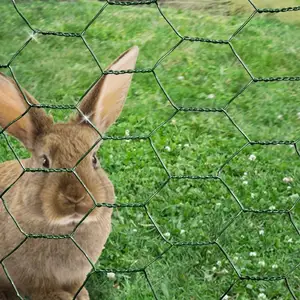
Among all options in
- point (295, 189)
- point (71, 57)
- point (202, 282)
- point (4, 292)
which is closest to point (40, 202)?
point (4, 292)

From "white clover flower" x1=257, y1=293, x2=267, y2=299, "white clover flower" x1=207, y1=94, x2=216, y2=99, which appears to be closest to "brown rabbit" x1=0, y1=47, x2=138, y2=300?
"white clover flower" x1=257, y1=293, x2=267, y2=299

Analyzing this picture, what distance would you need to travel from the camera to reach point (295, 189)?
9.00 ft

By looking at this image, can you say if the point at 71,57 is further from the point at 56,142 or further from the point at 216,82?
the point at 56,142

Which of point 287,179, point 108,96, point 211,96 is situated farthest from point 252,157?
point 108,96

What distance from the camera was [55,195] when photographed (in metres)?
2.04

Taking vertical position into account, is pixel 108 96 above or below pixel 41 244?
above

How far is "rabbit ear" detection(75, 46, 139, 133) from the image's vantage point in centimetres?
209

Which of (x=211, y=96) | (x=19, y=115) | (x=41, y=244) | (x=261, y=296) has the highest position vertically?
(x=19, y=115)

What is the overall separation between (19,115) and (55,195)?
242mm

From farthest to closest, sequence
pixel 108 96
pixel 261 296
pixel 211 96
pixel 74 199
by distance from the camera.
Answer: pixel 211 96, pixel 261 296, pixel 108 96, pixel 74 199

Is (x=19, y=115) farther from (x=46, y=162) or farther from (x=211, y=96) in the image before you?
(x=211, y=96)

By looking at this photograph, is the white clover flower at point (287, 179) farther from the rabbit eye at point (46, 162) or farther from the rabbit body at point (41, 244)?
the rabbit eye at point (46, 162)

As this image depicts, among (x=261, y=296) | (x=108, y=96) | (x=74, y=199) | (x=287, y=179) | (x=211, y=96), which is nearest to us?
(x=74, y=199)

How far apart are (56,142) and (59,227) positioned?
246 mm
